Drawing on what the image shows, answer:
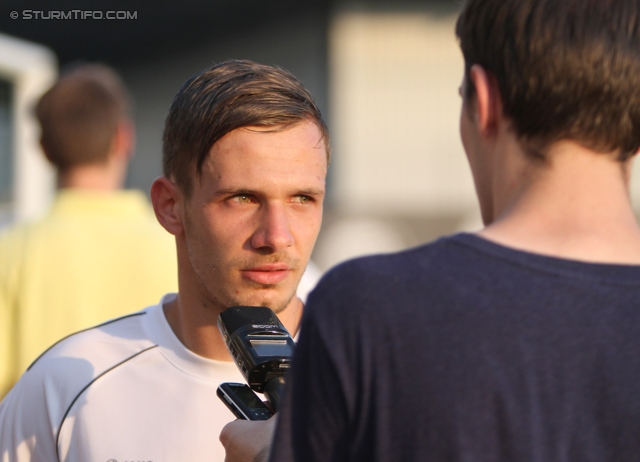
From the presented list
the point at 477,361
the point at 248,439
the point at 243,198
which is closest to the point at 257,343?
the point at 248,439

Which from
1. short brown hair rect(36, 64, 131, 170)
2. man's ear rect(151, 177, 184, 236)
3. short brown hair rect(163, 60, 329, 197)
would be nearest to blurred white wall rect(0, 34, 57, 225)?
short brown hair rect(36, 64, 131, 170)

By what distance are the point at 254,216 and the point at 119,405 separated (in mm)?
541

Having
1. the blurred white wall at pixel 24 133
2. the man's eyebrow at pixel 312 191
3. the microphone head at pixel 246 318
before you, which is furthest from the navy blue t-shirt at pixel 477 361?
the blurred white wall at pixel 24 133

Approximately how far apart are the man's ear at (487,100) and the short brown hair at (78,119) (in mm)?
2719

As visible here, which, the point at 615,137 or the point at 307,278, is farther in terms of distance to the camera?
the point at 307,278

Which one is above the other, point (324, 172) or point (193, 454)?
point (324, 172)

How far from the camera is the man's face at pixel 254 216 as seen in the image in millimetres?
1991

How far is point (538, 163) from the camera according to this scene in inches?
47.2

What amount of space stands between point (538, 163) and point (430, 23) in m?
14.1

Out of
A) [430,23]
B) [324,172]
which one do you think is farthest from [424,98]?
[324,172]

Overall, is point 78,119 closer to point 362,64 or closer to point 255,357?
point 255,357

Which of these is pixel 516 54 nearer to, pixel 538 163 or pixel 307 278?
pixel 538 163

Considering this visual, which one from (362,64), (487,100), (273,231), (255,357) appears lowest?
(255,357)

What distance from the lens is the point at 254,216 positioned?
79.3 inches
